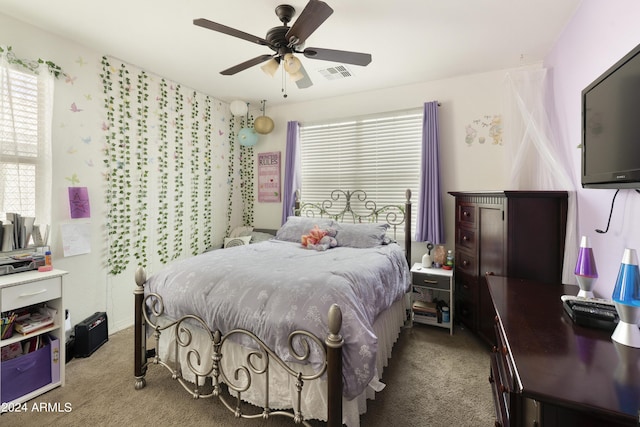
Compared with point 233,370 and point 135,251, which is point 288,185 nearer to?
point 135,251

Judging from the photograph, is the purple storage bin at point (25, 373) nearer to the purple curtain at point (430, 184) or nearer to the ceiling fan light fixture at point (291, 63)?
the ceiling fan light fixture at point (291, 63)

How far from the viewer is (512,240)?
2.30 metres

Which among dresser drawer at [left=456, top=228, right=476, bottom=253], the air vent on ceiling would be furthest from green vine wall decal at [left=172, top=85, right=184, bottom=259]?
dresser drawer at [left=456, top=228, right=476, bottom=253]

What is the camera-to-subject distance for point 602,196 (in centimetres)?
174

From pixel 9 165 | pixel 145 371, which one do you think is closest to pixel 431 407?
pixel 145 371

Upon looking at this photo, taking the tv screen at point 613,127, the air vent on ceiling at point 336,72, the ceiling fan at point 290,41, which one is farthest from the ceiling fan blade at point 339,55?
the tv screen at point 613,127

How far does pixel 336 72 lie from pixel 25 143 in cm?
288

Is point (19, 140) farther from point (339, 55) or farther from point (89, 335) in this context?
point (339, 55)

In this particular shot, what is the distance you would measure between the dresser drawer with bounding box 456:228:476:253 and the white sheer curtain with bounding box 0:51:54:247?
3.80 meters

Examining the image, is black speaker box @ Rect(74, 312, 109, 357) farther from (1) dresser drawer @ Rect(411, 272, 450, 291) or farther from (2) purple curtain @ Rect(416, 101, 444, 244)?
(2) purple curtain @ Rect(416, 101, 444, 244)

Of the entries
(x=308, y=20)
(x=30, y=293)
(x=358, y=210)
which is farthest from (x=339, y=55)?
(x=30, y=293)

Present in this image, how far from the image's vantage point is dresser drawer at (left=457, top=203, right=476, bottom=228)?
2818 mm

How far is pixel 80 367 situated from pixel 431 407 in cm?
271

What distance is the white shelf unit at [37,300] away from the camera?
1.91 metres
